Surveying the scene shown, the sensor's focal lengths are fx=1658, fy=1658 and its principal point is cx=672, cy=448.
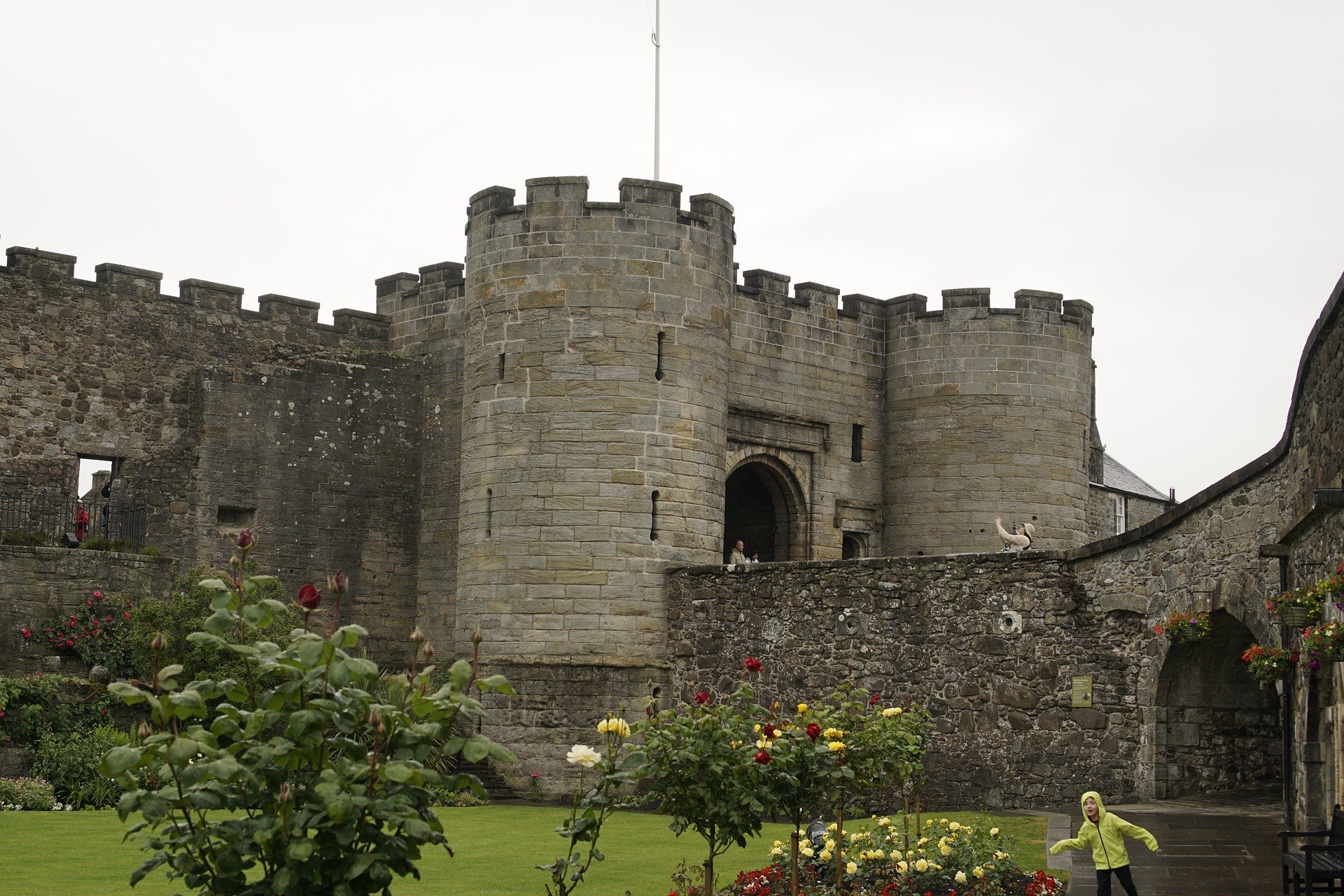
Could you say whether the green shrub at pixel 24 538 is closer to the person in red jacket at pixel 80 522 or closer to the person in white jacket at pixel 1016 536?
the person in red jacket at pixel 80 522

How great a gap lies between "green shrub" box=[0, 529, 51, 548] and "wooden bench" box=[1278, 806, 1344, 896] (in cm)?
1646

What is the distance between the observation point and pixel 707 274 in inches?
902

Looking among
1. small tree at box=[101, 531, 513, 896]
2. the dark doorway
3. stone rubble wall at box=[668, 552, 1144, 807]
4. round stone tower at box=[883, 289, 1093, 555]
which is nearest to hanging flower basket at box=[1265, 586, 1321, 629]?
stone rubble wall at box=[668, 552, 1144, 807]

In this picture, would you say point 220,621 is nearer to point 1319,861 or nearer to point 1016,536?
point 1319,861

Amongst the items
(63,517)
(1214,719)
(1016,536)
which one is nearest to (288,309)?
(63,517)

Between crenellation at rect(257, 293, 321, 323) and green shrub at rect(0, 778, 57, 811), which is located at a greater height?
crenellation at rect(257, 293, 321, 323)

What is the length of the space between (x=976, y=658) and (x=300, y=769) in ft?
43.6

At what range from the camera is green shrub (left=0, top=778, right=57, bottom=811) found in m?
18.0

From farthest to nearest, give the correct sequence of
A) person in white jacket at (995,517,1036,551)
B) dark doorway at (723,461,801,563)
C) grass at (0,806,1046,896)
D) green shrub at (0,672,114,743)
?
1. dark doorway at (723,461,801,563)
2. person in white jacket at (995,517,1036,551)
3. green shrub at (0,672,114,743)
4. grass at (0,806,1046,896)

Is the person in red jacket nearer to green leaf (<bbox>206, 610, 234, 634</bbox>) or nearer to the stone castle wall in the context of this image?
the stone castle wall

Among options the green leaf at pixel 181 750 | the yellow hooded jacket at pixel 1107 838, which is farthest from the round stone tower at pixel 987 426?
the green leaf at pixel 181 750

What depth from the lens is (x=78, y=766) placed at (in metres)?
19.0

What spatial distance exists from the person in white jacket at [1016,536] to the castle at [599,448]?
0.24m

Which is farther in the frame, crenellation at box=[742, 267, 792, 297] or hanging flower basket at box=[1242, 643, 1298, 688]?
crenellation at box=[742, 267, 792, 297]
